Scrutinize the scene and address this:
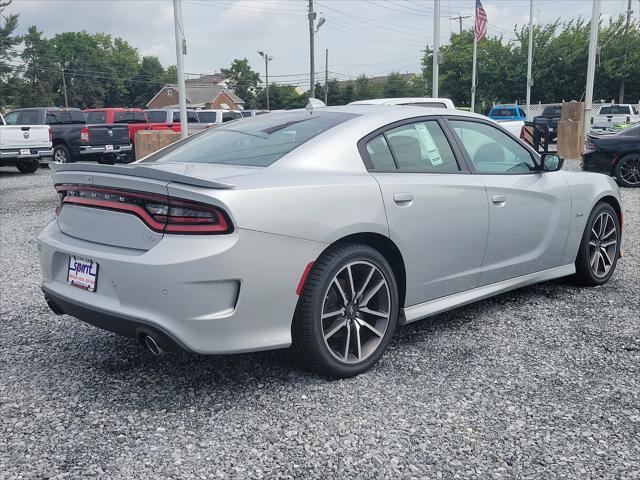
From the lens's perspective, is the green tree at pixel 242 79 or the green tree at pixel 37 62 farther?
the green tree at pixel 242 79

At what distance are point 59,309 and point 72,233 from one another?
437 millimetres

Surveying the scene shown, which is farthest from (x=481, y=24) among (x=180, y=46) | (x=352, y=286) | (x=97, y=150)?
(x=352, y=286)

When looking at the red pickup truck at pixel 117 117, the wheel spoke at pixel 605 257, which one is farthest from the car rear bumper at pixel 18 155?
the wheel spoke at pixel 605 257

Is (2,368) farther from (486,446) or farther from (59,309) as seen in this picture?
(486,446)

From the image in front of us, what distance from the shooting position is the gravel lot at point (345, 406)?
267 cm

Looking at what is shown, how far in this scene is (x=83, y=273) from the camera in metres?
3.26

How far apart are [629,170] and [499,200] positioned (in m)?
9.80

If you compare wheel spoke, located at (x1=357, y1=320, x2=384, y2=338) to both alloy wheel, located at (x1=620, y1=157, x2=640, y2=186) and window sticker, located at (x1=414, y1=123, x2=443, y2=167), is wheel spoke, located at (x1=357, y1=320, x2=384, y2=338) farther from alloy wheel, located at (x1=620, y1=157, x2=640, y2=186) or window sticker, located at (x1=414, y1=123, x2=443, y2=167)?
alloy wheel, located at (x1=620, y1=157, x2=640, y2=186)

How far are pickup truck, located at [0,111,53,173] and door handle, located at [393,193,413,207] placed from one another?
50.7ft

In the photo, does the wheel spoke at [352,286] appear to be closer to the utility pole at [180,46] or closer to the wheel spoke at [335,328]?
the wheel spoke at [335,328]

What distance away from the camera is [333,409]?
3162mm

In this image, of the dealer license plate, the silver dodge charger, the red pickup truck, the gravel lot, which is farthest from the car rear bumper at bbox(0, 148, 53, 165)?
the dealer license plate

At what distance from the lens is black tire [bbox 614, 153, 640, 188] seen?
41.3ft

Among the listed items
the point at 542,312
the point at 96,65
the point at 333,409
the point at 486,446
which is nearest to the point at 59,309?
the point at 333,409
